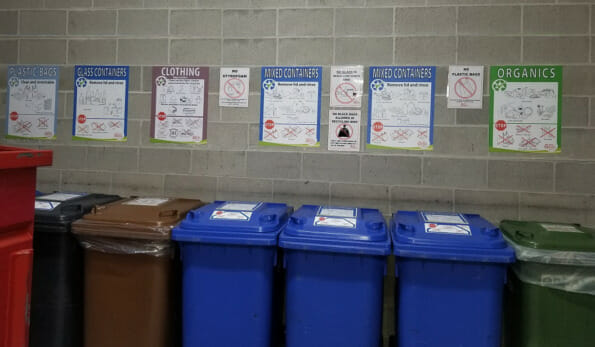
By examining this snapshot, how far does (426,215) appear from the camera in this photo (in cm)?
218

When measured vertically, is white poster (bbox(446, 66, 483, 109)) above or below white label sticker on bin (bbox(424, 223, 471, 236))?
above

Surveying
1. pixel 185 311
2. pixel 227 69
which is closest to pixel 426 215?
pixel 185 311

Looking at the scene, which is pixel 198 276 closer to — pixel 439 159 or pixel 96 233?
pixel 96 233

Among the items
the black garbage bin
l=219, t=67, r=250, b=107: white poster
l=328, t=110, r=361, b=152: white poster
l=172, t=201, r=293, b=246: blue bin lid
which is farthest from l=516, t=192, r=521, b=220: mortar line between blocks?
the black garbage bin

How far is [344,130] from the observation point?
258cm

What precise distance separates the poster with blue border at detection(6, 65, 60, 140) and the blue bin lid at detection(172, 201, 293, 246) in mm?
1737

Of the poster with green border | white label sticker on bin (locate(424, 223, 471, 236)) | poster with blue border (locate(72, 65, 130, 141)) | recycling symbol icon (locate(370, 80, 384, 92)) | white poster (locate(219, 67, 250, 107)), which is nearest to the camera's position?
white label sticker on bin (locate(424, 223, 471, 236))

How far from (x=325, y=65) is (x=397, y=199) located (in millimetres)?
1086

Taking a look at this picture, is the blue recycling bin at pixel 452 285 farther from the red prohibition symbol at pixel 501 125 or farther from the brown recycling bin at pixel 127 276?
the brown recycling bin at pixel 127 276

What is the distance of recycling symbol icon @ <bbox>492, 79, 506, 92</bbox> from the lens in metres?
2.47

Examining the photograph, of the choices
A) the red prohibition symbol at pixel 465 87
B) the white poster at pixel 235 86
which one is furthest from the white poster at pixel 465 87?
the white poster at pixel 235 86

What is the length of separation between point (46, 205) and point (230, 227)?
44.1 inches

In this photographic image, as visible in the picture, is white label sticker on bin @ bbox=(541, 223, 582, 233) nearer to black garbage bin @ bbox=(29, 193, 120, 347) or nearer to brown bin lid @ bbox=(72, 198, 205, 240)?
brown bin lid @ bbox=(72, 198, 205, 240)

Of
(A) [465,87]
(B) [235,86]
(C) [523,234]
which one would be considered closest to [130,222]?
(B) [235,86]
